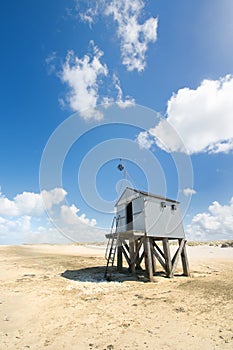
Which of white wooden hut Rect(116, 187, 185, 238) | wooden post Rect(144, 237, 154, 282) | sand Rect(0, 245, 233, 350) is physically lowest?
sand Rect(0, 245, 233, 350)

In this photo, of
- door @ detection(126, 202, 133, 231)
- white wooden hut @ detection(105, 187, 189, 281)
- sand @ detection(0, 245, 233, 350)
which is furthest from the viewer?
door @ detection(126, 202, 133, 231)

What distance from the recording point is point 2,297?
10.5 metres

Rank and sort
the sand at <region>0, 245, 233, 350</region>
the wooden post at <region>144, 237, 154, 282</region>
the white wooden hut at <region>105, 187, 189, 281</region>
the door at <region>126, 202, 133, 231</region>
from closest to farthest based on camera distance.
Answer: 1. the sand at <region>0, 245, 233, 350</region>
2. the wooden post at <region>144, 237, 154, 282</region>
3. the white wooden hut at <region>105, 187, 189, 281</region>
4. the door at <region>126, 202, 133, 231</region>

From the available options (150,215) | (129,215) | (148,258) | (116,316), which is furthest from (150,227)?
(116,316)

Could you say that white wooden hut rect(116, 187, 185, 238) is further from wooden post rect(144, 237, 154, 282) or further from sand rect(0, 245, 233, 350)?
sand rect(0, 245, 233, 350)

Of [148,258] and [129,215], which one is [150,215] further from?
[148,258]

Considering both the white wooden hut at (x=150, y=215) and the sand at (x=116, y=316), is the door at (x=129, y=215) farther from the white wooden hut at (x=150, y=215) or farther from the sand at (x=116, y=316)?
the sand at (x=116, y=316)

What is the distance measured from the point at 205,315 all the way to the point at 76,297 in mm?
5836

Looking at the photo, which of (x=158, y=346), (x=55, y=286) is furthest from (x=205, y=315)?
(x=55, y=286)

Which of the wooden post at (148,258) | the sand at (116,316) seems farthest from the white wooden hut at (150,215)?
the sand at (116,316)

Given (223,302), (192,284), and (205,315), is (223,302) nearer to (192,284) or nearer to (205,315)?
(205,315)

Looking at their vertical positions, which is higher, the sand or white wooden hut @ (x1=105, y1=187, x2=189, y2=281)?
white wooden hut @ (x1=105, y1=187, x2=189, y2=281)

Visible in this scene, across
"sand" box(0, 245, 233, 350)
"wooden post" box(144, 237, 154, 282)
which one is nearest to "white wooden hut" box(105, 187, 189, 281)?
"wooden post" box(144, 237, 154, 282)

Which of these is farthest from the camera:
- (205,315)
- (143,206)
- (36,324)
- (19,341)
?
(143,206)
